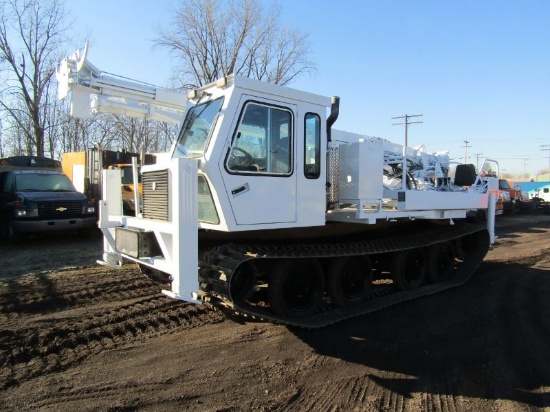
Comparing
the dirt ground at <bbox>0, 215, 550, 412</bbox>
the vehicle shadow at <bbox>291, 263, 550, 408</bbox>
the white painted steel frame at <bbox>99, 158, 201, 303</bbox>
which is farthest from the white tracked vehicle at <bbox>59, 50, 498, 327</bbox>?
the dirt ground at <bbox>0, 215, 550, 412</bbox>

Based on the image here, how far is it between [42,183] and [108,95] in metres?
7.94

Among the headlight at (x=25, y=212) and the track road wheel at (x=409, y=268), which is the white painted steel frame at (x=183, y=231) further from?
the headlight at (x=25, y=212)

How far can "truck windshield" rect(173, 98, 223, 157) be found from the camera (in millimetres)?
4977

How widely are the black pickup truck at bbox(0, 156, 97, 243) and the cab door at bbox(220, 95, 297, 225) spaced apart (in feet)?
27.7

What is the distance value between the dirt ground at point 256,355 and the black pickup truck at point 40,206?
14.6 feet

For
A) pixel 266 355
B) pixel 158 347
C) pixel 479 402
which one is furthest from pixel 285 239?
pixel 479 402

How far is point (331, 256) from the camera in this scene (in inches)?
218

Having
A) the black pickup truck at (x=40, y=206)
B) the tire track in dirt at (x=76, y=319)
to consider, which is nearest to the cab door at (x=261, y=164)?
the tire track in dirt at (x=76, y=319)

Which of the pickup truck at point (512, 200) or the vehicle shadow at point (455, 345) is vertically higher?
the pickup truck at point (512, 200)

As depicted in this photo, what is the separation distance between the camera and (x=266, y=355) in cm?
450

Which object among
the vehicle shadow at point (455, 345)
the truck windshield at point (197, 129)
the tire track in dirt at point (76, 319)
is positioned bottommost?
the vehicle shadow at point (455, 345)

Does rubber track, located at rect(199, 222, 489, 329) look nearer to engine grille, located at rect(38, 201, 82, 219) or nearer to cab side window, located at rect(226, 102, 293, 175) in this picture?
cab side window, located at rect(226, 102, 293, 175)

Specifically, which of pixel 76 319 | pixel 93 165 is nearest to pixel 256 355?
pixel 76 319

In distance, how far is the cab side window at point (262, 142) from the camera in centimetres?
477
